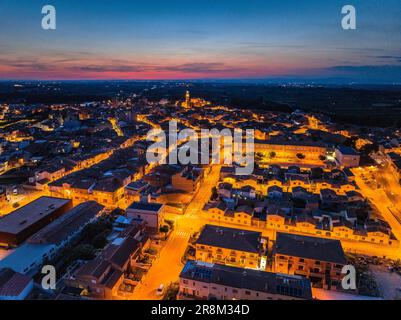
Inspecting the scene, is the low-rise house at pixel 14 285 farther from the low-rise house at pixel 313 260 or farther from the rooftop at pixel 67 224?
the low-rise house at pixel 313 260

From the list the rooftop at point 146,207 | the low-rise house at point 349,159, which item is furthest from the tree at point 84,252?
the low-rise house at point 349,159

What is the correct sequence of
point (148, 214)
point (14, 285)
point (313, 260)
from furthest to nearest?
1. point (148, 214)
2. point (313, 260)
3. point (14, 285)

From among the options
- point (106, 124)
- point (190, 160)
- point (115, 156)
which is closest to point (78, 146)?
point (115, 156)

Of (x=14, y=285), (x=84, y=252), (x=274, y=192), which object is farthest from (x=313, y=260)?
(x=14, y=285)

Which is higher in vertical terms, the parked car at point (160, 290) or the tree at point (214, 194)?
the tree at point (214, 194)

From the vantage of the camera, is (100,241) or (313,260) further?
(100,241)

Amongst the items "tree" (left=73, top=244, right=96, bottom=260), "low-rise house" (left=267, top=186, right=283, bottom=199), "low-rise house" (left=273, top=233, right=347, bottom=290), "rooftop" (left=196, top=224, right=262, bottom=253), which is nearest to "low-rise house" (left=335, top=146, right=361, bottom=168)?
"low-rise house" (left=267, top=186, right=283, bottom=199)

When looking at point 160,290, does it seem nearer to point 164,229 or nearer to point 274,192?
point 164,229

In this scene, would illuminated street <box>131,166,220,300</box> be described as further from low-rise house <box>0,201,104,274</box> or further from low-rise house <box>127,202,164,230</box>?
low-rise house <box>0,201,104,274</box>
